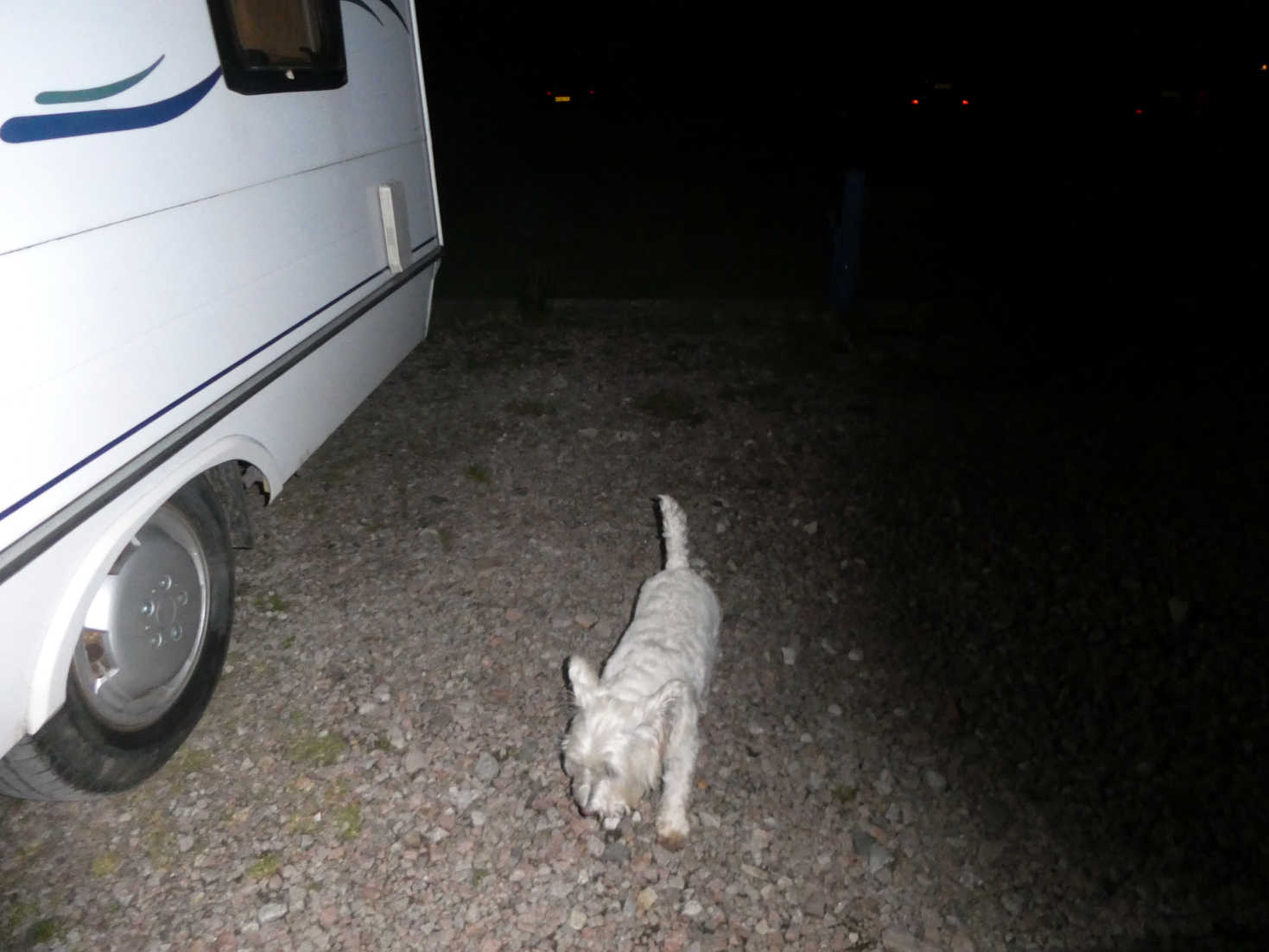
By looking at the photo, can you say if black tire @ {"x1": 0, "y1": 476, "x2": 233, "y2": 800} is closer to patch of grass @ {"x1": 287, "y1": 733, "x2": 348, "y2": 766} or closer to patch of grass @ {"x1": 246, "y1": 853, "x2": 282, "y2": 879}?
patch of grass @ {"x1": 287, "y1": 733, "x2": 348, "y2": 766}

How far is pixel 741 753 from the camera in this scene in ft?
10.1

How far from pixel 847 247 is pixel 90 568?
637 centimetres

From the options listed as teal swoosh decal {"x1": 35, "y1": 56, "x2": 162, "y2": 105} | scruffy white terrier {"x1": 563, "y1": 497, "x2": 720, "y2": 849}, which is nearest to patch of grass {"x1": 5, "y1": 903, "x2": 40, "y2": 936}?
scruffy white terrier {"x1": 563, "y1": 497, "x2": 720, "y2": 849}

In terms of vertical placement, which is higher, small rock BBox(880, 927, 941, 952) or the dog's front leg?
the dog's front leg

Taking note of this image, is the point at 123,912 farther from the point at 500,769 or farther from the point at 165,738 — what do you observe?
the point at 500,769

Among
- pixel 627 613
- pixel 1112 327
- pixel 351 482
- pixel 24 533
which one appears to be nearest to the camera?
pixel 24 533

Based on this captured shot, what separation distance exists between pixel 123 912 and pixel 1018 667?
12.0 feet

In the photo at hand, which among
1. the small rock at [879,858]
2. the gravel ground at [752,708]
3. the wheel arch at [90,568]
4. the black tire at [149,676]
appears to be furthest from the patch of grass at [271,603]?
the small rock at [879,858]

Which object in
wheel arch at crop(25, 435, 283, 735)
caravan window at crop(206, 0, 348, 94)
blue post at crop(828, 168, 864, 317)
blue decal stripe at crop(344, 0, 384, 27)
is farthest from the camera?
blue post at crop(828, 168, 864, 317)

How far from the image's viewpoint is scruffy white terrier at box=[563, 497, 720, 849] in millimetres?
2457

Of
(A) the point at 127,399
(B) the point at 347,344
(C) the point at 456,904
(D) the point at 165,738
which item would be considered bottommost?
(C) the point at 456,904

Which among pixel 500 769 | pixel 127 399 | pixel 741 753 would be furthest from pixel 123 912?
pixel 741 753

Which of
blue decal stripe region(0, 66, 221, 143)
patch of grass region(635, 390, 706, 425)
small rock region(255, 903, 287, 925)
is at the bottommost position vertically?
small rock region(255, 903, 287, 925)

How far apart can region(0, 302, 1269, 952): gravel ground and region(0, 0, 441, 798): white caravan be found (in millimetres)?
467
